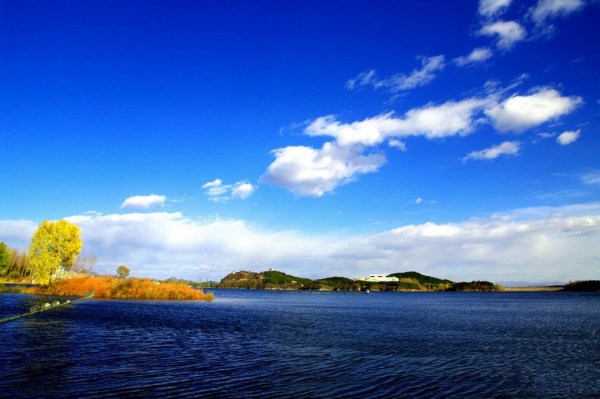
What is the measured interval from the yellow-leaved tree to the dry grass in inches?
174

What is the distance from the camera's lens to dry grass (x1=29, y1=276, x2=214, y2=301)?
102 metres

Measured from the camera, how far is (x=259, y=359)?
3130 centimetres

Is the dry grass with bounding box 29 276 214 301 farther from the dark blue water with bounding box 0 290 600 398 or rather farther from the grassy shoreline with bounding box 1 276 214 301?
the dark blue water with bounding box 0 290 600 398

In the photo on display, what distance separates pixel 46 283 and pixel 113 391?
324 feet

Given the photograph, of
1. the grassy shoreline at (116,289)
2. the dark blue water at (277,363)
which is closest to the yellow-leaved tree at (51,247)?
the grassy shoreline at (116,289)

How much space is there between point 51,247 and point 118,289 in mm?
19479

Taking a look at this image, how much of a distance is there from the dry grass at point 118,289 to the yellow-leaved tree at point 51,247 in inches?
174

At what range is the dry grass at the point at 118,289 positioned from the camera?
10200 cm

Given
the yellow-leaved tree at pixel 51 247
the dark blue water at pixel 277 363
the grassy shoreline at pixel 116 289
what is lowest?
the dark blue water at pixel 277 363

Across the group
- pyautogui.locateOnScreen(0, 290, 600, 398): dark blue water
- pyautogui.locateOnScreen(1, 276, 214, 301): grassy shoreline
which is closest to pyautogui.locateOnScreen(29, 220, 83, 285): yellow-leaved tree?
pyautogui.locateOnScreen(1, 276, 214, 301): grassy shoreline

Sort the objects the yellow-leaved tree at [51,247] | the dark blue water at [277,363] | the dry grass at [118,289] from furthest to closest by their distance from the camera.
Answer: the dry grass at [118,289] < the yellow-leaved tree at [51,247] < the dark blue water at [277,363]

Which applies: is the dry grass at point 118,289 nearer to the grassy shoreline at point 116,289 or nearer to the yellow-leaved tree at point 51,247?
the grassy shoreline at point 116,289

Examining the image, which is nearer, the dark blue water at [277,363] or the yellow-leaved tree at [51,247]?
the dark blue water at [277,363]

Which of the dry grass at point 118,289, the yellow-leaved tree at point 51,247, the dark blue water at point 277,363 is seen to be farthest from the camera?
the dry grass at point 118,289
